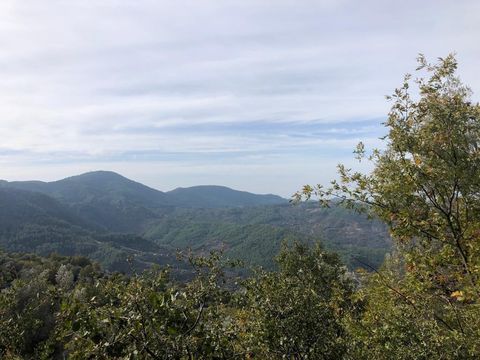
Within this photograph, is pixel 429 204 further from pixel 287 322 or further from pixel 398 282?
pixel 287 322

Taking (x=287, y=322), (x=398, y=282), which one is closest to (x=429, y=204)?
(x=398, y=282)

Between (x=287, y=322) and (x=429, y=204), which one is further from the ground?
(x=429, y=204)

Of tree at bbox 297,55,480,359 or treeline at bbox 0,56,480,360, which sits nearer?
treeline at bbox 0,56,480,360

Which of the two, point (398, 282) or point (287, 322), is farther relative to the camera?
point (398, 282)

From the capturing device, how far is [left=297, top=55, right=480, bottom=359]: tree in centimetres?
1284

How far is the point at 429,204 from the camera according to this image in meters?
14.4

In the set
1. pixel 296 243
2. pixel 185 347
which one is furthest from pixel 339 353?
pixel 296 243

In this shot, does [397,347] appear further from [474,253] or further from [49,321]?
[49,321]

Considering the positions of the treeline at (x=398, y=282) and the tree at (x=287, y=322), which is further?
the tree at (x=287, y=322)

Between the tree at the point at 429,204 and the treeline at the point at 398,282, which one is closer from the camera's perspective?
the treeline at the point at 398,282

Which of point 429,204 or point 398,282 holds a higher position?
point 429,204

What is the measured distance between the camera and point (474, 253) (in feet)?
43.9

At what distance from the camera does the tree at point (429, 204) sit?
1284cm

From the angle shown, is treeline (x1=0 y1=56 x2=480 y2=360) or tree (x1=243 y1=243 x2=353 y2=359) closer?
treeline (x1=0 y1=56 x2=480 y2=360)
